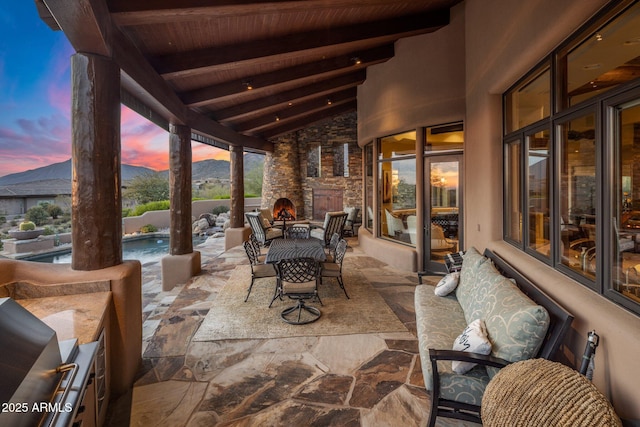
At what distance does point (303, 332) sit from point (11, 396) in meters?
2.75

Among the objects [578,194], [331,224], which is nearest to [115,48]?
[578,194]

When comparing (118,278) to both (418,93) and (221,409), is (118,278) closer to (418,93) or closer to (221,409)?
(221,409)

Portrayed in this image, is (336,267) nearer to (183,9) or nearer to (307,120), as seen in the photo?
(183,9)

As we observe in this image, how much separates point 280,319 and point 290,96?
5083 mm

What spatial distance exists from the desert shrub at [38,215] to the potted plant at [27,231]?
0.12m

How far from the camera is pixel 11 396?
3.21 ft

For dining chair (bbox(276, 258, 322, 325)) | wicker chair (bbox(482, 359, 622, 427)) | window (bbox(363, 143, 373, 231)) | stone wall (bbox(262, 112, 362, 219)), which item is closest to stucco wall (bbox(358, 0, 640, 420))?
wicker chair (bbox(482, 359, 622, 427))

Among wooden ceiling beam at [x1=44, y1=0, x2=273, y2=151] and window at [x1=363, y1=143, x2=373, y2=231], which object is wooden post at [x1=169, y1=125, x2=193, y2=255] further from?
window at [x1=363, y1=143, x2=373, y2=231]

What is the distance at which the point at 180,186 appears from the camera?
5.47 metres

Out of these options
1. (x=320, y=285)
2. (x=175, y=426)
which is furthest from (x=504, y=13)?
(x=175, y=426)

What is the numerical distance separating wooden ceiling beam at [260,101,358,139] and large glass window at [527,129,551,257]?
8300 millimetres

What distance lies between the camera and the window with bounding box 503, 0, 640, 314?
181cm

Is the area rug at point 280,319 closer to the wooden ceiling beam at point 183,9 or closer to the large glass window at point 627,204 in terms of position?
the large glass window at point 627,204

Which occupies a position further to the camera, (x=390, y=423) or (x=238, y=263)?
(x=238, y=263)
